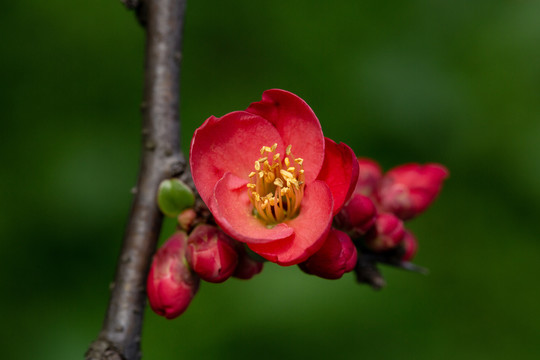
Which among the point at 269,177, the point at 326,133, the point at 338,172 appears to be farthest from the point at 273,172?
the point at 326,133

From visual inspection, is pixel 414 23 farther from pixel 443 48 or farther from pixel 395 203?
pixel 395 203

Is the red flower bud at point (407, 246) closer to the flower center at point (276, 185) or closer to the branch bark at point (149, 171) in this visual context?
the flower center at point (276, 185)

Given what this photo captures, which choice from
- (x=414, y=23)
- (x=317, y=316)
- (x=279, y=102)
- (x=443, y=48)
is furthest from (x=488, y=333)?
(x=279, y=102)

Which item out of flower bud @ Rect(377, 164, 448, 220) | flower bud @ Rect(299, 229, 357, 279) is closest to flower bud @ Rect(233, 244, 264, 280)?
flower bud @ Rect(299, 229, 357, 279)

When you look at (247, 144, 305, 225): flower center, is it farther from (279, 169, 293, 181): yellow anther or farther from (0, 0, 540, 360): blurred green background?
(0, 0, 540, 360): blurred green background

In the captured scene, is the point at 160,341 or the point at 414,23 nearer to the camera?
the point at 160,341

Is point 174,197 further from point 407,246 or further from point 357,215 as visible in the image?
point 407,246
